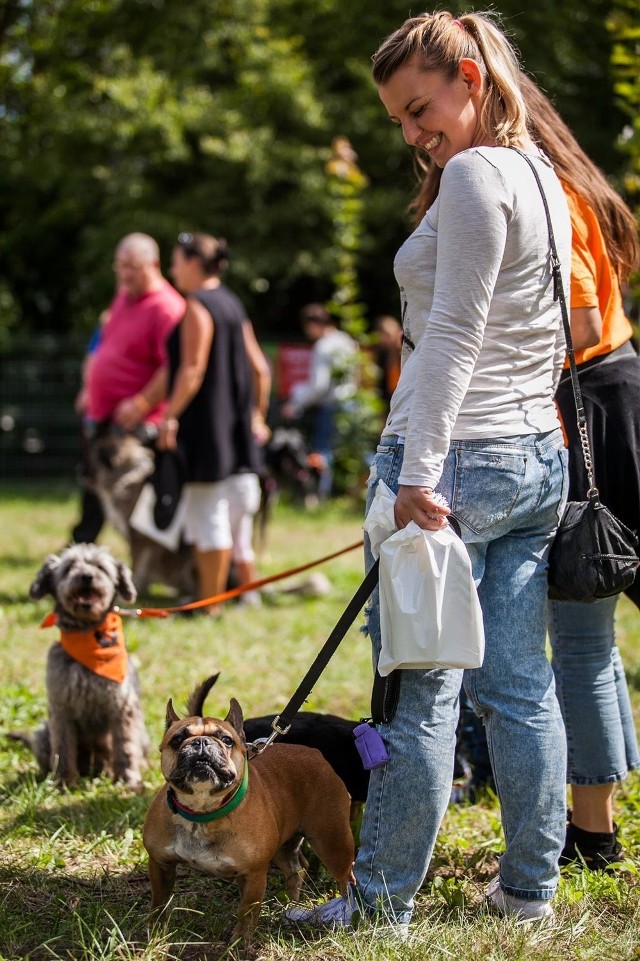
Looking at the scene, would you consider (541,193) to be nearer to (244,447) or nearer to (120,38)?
(244,447)

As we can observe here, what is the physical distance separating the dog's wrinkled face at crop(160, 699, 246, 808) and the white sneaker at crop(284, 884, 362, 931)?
46 cm

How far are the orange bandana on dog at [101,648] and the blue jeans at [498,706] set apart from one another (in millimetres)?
1568

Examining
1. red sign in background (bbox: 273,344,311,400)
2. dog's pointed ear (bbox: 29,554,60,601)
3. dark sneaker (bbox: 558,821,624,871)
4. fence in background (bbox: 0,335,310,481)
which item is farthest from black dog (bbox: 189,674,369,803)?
red sign in background (bbox: 273,344,311,400)

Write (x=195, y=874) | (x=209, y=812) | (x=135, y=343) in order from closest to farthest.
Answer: (x=209, y=812) < (x=195, y=874) < (x=135, y=343)

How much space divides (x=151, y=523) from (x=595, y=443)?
4.70m

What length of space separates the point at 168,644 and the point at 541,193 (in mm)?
3931

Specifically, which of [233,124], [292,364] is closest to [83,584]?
[292,364]

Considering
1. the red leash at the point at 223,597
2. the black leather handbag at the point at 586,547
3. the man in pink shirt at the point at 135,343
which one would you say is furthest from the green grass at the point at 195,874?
the man in pink shirt at the point at 135,343

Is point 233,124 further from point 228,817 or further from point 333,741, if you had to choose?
point 228,817

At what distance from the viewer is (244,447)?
6586 mm

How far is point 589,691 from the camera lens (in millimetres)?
3123

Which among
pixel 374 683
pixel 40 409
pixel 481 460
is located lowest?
pixel 374 683

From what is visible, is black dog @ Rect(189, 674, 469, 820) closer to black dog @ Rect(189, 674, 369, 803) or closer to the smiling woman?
black dog @ Rect(189, 674, 369, 803)

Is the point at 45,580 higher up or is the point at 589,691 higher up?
the point at 45,580
